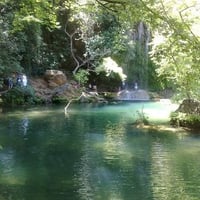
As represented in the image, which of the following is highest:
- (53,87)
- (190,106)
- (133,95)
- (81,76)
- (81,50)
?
(81,50)

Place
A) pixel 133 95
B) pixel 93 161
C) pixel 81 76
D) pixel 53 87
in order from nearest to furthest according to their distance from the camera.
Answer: pixel 93 161 → pixel 81 76 → pixel 53 87 → pixel 133 95

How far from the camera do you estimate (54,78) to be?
1149 inches

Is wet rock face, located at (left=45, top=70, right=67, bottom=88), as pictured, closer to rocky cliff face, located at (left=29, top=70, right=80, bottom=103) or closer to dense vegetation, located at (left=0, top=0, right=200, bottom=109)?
rocky cliff face, located at (left=29, top=70, right=80, bottom=103)

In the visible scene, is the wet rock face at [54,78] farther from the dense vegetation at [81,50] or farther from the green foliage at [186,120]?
the green foliage at [186,120]

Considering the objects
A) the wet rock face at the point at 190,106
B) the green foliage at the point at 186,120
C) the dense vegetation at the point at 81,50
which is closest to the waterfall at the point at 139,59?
the dense vegetation at the point at 81,50

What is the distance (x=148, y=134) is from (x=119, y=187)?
692 cm

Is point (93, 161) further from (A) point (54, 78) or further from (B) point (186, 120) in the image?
(A) point (54, 78)

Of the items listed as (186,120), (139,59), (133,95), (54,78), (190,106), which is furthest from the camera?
(139,59)

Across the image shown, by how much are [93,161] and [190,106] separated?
7.58 metres

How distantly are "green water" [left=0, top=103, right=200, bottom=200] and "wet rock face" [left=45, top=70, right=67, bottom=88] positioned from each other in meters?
9.94

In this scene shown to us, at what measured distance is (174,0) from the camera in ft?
28.1

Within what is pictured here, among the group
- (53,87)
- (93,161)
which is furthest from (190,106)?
(53,87)

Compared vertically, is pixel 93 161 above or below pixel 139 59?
below

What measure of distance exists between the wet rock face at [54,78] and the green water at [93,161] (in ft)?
32.6
